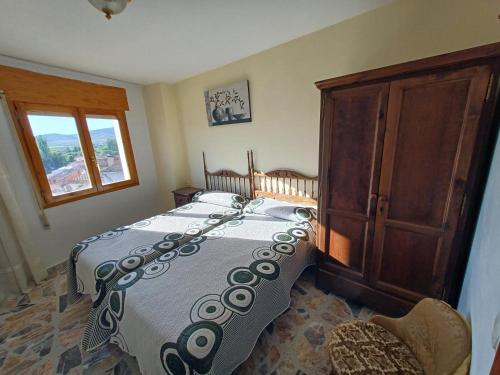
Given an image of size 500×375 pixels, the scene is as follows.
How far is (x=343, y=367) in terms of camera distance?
98 centimetres

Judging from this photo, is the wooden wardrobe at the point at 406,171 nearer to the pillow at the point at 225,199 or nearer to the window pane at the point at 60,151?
the pillow at the point at 225,199

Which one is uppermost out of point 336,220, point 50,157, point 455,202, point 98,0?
point 98,0

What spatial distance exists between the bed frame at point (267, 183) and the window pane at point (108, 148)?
4.32 ft

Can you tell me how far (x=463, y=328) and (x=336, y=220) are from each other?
34.9 inches

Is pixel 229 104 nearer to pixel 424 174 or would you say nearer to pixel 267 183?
pixel 267 183

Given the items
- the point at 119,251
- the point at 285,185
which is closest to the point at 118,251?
the point at 119,251

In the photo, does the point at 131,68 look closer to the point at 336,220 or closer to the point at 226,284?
the point at 226,284

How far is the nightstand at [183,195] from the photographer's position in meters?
3.26

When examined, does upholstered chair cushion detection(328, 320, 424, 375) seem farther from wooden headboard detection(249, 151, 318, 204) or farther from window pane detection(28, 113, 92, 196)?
window pane detection(28, 113, 92, 196)

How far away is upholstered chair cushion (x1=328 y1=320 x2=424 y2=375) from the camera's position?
964 millimetres

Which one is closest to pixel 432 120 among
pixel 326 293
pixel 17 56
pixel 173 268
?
pixel 326 293

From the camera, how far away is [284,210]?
2242 millimetres

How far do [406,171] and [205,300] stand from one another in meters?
1.49

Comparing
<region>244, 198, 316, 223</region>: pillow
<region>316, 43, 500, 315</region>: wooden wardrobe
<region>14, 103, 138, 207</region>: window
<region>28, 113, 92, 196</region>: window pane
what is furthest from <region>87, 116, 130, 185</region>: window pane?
<region>316, 43, 500, 315</region>: wooden wardrobe
